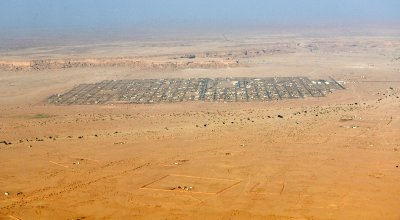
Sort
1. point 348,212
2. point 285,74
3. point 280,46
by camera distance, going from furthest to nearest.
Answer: point 280,46 < point 285,74 < point 348,212

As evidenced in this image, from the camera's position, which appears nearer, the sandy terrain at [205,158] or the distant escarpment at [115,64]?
the sandy terrain at [205,158]

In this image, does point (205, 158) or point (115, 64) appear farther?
point (115, 64)

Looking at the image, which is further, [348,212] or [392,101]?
[392,101]

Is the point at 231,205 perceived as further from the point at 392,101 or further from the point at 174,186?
the point at 392,101

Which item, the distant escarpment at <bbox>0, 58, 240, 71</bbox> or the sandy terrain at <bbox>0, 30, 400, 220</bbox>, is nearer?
the sandy terrain at <bbox>0, 30, 400, 220</bbox>

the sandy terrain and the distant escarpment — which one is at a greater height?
the distant escarpment

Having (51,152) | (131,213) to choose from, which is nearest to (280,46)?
(51,152)

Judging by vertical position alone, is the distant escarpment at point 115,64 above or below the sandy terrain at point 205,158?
above

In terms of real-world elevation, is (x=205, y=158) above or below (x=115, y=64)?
below
